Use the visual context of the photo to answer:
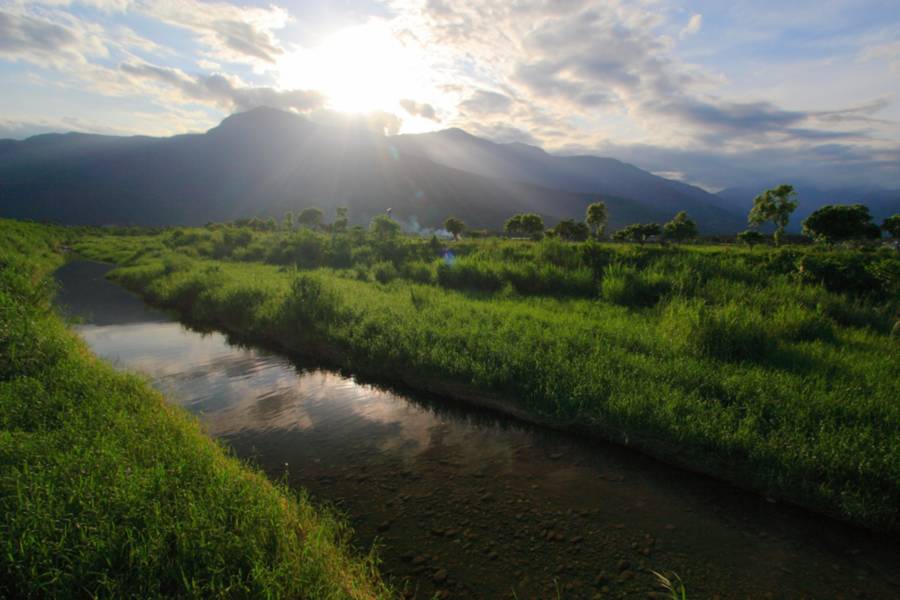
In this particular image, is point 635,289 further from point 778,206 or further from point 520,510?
point 778,206

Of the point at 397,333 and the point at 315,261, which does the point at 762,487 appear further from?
the point at 315,261

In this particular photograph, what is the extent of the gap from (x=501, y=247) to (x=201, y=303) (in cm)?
2039

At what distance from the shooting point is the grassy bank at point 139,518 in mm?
4488

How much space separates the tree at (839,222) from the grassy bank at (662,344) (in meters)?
27.3

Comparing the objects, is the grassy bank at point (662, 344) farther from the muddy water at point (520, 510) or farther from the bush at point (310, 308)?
the muddy water at point (520, 510)

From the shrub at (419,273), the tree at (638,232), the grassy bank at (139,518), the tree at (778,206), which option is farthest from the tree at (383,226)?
the tree at (778,206)

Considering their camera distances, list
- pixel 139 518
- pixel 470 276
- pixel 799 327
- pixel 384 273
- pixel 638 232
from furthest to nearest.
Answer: pixel 638 232, pixel 384 273, pixel 470 276, pixel 799 327, pixel 139 518

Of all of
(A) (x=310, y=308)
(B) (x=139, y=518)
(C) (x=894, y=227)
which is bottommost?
(B) (x=139, y=518)

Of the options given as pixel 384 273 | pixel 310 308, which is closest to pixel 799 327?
pixel 310 308

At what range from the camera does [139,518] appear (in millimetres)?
5176

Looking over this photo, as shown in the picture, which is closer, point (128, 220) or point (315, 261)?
point (315, 261)

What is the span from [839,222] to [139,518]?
57.0 meters

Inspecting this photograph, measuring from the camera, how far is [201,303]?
21844mm

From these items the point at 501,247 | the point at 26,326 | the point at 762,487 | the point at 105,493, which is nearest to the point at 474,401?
the point at 762,487
